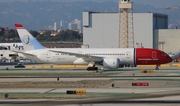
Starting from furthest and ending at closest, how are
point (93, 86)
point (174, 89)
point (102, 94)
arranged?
point (93, 86) < point (174, 89) < point (102, 94)

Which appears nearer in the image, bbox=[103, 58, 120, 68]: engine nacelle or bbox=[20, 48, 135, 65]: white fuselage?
bbox=[103, 58, 120, 68]: engine nacelle

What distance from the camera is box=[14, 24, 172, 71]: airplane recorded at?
70.3 meters

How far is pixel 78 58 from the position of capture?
2852 inches

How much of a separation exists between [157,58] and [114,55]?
598 centimetres

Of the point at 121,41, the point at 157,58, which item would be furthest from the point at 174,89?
the point at 121,41

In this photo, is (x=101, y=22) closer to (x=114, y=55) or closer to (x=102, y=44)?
(x=102, y=44)

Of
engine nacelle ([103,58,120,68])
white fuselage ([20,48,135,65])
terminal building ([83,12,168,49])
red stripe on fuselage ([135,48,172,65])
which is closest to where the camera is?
engine nacelle ([103,58,120,68])

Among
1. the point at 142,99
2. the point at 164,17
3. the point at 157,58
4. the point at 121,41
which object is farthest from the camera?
the point at 164,17

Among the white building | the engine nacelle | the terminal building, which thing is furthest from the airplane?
the terminal building

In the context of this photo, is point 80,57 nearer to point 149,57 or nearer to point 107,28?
point 149,57

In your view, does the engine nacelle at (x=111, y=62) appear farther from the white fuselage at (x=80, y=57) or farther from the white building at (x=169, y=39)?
the white building at (x=169, y=39)

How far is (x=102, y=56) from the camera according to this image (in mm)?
71375

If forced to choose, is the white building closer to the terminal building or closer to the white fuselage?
the terminal building

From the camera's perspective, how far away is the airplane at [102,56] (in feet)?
231
